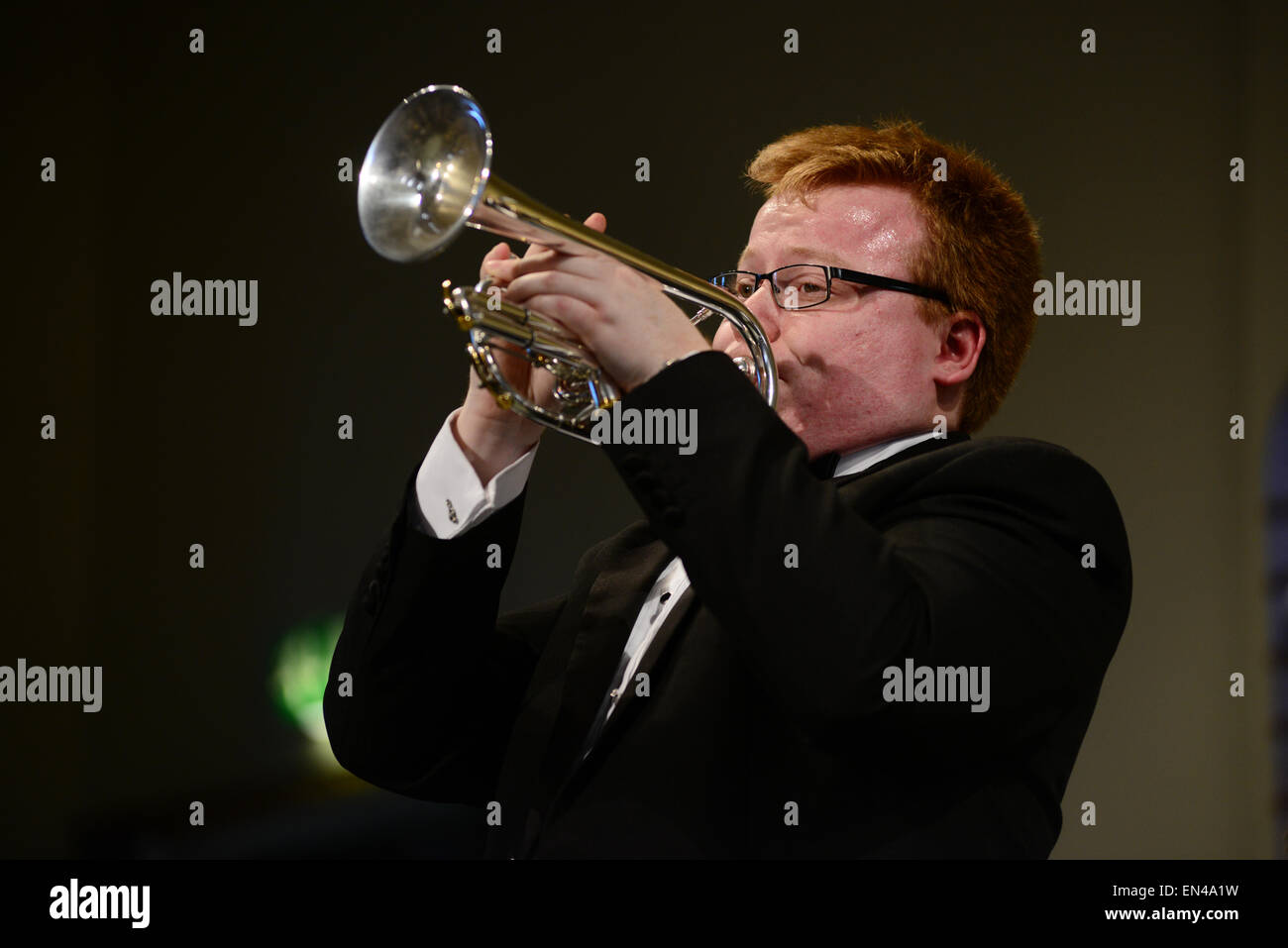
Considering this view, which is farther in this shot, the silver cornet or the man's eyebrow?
the man's eyebrow

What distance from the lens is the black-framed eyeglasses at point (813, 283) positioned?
1.92 meters

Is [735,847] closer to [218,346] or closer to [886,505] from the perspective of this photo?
[886,505]

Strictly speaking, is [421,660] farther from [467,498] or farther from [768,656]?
[768,656]

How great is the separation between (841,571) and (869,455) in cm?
55

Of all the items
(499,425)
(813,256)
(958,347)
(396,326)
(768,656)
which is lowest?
(768,656)

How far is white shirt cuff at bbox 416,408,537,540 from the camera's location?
5.96ft

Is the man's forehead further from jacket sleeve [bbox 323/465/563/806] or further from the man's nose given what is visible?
jacket sleeve [bbox 323/465/563/806]

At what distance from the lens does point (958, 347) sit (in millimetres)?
2016

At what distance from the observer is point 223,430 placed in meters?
3.80

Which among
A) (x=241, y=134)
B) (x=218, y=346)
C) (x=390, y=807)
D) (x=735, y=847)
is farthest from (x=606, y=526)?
(x=735, y=847)

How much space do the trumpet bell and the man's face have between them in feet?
1.58

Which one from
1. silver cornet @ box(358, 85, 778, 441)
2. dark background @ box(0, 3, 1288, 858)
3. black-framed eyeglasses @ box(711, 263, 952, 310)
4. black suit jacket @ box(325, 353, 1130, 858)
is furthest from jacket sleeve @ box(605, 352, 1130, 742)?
dark background @ box(0, 3, 1288, 858)

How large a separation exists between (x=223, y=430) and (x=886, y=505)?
2.63 metres

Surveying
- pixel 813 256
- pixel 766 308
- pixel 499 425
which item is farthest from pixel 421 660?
pixel 813 256
